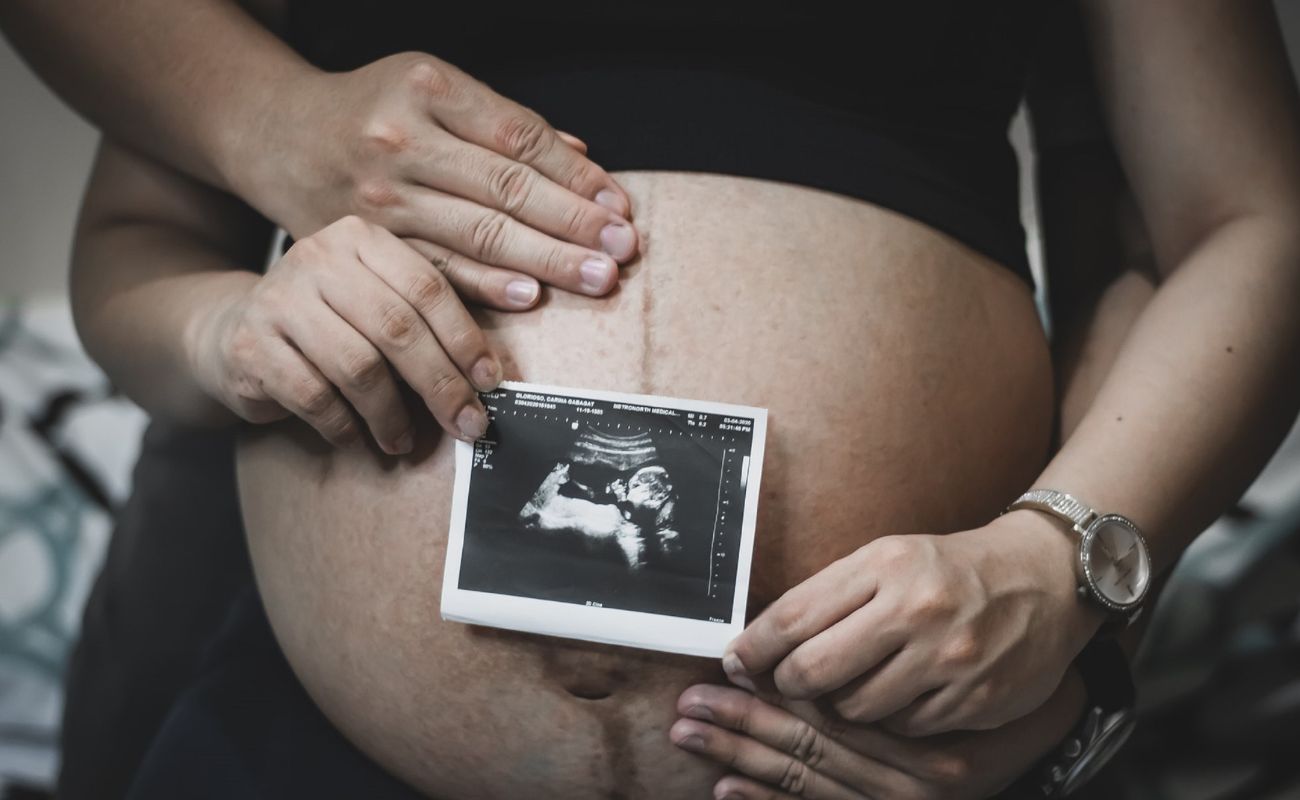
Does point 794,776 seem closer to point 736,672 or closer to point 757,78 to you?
point 736,672

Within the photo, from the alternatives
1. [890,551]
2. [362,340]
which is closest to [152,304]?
[362,340]

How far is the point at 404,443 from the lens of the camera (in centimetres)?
73

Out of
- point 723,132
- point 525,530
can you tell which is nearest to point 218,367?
point 525,530

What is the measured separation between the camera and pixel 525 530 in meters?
0.70

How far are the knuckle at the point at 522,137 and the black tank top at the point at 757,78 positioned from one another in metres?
0.06

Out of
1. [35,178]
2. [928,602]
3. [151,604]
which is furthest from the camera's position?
[35,178]

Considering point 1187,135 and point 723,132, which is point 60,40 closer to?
point 723,132

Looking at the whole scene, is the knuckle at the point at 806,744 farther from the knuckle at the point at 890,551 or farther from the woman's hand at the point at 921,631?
the knuckle at the point at 890,551

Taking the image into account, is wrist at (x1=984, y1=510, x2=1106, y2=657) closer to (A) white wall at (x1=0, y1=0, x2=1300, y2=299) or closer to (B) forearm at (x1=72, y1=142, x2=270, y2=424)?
(B) forearm at (x1=72, y1=142, x2=270, y2=424)

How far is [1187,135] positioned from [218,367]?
809mm

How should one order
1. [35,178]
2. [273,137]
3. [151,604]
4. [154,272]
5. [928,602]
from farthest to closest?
[35,178] < [151,604] < [154,272] < [273,137] < [928,602]

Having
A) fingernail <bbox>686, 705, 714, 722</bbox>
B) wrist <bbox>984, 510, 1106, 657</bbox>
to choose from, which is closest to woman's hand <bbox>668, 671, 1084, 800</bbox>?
fingernail <bbox>686, 705, 714, 722</bbox>

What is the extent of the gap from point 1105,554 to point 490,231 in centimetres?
52

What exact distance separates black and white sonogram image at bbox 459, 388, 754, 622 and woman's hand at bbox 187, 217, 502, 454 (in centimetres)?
5
